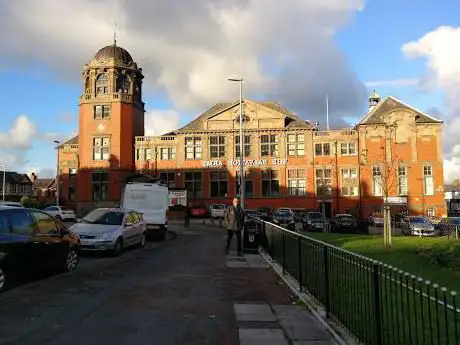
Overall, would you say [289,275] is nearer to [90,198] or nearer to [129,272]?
[129,272]

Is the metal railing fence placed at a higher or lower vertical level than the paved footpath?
higher

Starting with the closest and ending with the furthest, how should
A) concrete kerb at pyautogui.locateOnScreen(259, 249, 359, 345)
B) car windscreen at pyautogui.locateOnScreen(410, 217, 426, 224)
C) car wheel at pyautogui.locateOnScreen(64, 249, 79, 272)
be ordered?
concrete kerb at pyautogui.locateOnScreen(259, 249, 359, 345)
car wheel at pyautogui.locateOnScreen(64, 249, 79, 272)
car windscreen at pyautogui.locateOnScreen(410, 217, 426, 224)

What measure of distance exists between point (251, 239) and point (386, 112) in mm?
49534

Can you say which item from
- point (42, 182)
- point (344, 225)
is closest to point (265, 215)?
point (344, 225)

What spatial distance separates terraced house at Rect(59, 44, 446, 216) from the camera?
6191cm

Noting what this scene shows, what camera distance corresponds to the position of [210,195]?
66312mm

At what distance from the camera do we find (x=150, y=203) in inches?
1072

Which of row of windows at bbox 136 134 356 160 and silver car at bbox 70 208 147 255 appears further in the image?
row of windows at bbox 136 134 356 160

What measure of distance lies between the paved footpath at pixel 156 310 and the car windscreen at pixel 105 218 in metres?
4.73

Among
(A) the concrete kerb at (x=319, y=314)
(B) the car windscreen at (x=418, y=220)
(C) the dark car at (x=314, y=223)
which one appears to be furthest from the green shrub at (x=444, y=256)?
(C) the dark car at (x=314, y=223)

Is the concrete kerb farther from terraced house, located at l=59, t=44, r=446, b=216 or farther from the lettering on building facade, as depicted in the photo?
the lettering on building facade

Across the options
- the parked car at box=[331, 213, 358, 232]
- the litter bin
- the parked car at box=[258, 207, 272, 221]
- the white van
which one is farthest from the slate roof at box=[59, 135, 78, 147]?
the litter bin

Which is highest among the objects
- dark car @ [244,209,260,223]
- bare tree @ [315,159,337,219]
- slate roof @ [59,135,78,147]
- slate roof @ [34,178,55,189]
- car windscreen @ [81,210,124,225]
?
slate roof @ [59,135,78,147]

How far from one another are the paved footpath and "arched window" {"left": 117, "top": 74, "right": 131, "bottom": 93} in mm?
54916
